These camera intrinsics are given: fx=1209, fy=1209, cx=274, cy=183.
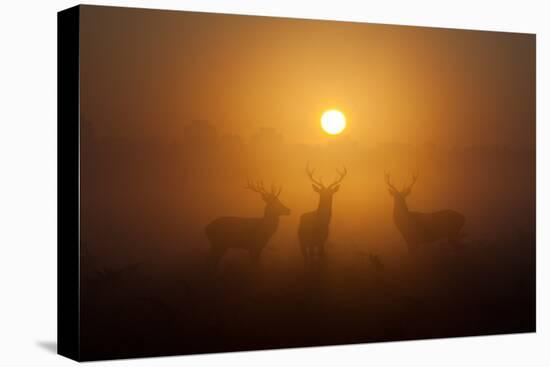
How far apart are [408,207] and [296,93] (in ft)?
4.44

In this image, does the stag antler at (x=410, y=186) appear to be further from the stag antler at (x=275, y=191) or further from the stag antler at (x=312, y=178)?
the stag antler at (x=275, y=191)

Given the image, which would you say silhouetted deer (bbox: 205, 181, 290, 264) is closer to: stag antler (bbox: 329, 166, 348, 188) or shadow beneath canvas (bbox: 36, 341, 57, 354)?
stag antler (bbox: 329, 166, 348, 188)

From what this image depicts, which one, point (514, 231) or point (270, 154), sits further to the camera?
point (514, 231)

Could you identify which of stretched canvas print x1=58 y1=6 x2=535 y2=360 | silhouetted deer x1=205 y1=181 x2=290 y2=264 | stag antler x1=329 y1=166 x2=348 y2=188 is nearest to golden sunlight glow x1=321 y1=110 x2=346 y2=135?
stretched canvas print x1=58 y1=6 x2=535 y2=360

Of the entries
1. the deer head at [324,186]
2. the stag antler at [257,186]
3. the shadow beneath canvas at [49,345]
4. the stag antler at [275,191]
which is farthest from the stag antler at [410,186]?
the shadow beneath canvas at [49,345]

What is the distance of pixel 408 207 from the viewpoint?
32.6 feet

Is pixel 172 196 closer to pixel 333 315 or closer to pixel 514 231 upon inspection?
pixel 333 315

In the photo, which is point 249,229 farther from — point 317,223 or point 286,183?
point 317,223

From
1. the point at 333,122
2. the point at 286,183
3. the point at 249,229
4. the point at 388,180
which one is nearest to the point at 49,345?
the point at 249,229

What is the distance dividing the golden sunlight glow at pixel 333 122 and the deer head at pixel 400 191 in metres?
0.56

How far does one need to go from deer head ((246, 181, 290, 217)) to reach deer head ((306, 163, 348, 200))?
28cm

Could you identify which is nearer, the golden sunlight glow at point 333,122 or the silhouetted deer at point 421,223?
the golden sunlight glow at point 333,122

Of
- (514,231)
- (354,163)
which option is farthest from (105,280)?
(514,231)

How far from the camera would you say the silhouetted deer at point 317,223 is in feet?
31.5
